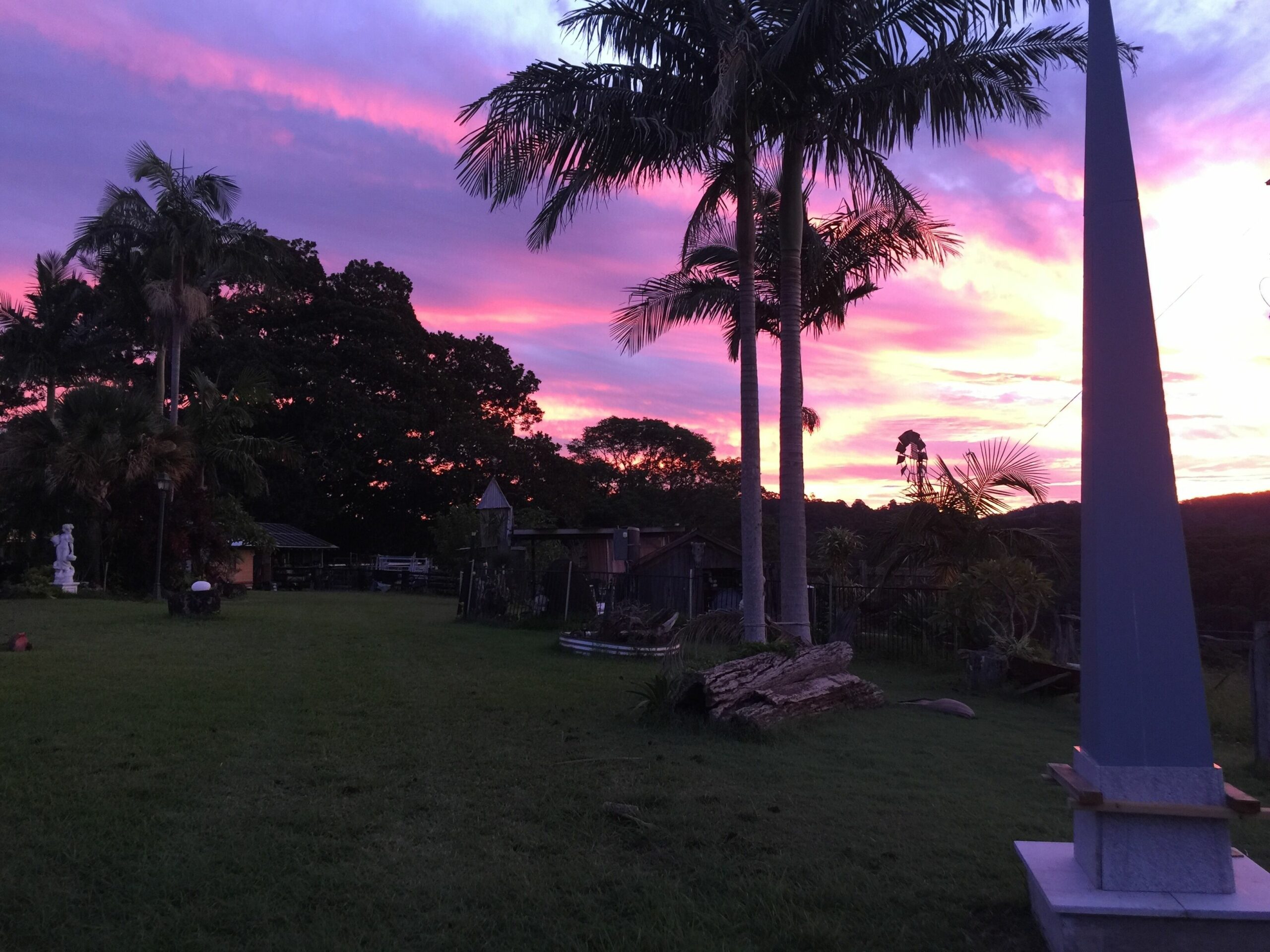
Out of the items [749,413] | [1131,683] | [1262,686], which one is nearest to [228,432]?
[749,413]

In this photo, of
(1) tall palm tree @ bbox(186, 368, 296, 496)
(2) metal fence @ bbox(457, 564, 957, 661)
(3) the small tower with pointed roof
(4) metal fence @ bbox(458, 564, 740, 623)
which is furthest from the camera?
(1) tall palm tree @ bbox(186, 368, 296, 496)

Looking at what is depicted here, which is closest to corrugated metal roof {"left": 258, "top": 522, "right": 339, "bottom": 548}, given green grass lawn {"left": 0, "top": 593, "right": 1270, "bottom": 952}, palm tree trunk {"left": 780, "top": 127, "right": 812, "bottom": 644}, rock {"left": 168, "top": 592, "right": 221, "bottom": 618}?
rock {"left": 168, "top": 592, "right": 221, "bottom": 618}

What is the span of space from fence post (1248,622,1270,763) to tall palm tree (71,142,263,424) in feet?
94.2

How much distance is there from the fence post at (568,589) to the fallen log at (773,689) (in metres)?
11.1

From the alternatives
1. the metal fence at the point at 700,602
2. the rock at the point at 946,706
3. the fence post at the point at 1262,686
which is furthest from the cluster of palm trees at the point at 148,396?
the fence post at the point at 1262,686

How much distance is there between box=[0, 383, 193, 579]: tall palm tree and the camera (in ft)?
83.8

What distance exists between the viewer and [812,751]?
834 centimetres

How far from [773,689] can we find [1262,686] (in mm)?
4279

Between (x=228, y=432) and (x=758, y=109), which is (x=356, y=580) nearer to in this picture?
(x=228, y=432)

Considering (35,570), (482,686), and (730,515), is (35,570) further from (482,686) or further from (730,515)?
(730,515)

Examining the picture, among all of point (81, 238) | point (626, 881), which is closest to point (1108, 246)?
point (626, 881)

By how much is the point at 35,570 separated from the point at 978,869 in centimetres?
2696

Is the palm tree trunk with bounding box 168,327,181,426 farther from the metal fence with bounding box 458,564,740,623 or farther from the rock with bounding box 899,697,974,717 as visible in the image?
the rock with bounding box 899,697,974,717

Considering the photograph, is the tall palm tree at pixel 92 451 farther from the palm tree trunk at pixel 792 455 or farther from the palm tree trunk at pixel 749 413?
the palm tree trunk at pixel 792 455
